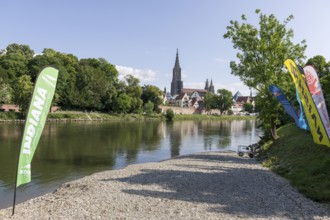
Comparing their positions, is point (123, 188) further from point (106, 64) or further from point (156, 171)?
point (106, 64)

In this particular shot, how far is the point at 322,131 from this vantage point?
16516mm

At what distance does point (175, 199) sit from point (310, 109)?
333 inches

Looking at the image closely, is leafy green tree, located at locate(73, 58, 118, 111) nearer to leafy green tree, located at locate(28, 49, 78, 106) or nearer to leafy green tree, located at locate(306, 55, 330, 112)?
leafy green tree, located at locate(28, 49, 78, 106)

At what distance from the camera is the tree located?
107 feet

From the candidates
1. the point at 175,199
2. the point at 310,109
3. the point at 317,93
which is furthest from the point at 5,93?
the point at 317,93

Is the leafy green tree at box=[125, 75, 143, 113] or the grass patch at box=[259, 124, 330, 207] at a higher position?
the leafy green tree at box=[125, 75, 143, 113]

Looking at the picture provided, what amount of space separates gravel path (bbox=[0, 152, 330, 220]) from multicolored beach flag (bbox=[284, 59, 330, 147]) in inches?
122

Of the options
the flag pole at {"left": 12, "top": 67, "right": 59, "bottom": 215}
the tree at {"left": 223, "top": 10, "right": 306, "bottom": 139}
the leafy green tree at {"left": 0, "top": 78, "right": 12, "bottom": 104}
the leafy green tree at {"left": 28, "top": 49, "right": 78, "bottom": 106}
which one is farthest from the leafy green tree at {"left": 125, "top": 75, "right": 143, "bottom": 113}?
the flag pole at {"left": 12, "top": 67, "right": 59, "bottom": 215}

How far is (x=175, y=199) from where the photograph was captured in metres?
14.9

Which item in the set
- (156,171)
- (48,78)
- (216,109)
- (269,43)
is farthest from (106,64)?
(48,78)

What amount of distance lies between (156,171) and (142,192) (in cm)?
606

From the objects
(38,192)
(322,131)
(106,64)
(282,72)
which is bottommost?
(38,192)

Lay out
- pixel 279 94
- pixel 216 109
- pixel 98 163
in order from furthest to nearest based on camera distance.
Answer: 1. pixel 216 109
2. pixel 98 163
3. pixel 279 94

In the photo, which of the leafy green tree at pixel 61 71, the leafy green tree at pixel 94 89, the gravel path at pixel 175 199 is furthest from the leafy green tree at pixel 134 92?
the gravel path at pixel 175 199
